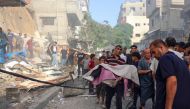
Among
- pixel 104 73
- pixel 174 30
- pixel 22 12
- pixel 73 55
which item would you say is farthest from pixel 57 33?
pixel 104 73

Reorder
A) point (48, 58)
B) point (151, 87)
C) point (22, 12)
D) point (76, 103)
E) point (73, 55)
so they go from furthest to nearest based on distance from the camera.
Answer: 1. point (22, 12)
2. point (48, 58)
3. point (73, 55)
4. point (76, 103)
5. point (151, 87)

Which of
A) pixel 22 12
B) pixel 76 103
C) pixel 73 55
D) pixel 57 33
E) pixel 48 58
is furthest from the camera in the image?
pixel 57 33

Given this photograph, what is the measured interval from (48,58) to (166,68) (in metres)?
25.3

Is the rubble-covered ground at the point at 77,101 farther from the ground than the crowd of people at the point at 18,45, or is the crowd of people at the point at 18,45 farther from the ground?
the crowd of people at the point at 18,45

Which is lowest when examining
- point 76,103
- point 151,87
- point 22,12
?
point 76,103

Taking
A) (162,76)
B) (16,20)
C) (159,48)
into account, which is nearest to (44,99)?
(159,48)

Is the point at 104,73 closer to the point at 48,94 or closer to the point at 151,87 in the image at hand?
the point at 151,87

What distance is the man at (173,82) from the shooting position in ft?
12.8

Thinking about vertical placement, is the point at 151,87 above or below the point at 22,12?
below

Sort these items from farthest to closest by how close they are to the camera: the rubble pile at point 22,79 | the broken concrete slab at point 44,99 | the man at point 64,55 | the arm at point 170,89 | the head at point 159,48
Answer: the man at point 64,55 < the rubble pile at point 22,79 < the broken concrete slab at point 44,99 < the head at point 159,48 < the arm at point 170,89

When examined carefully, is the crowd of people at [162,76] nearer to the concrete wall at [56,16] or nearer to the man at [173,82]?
the man at [173,82]

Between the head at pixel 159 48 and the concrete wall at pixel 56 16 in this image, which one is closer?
the head at pixel 159 48

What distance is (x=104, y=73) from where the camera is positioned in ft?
27.2

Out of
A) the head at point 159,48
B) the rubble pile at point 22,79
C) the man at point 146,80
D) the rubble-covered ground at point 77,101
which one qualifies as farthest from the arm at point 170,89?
the rubble pile at point 22,79
